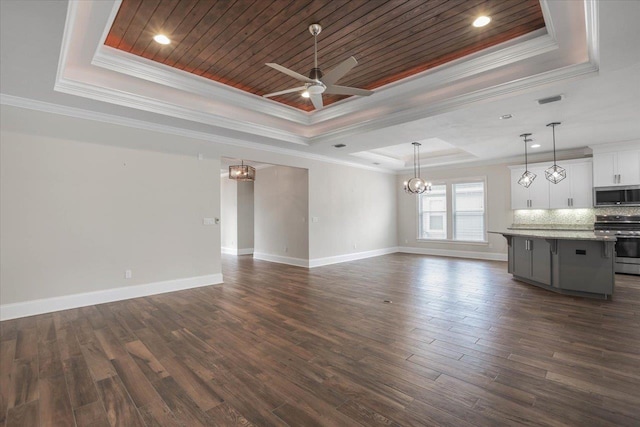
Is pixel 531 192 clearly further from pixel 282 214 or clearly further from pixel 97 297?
pixel 97 297

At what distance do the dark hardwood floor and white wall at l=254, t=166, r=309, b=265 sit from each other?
317cm

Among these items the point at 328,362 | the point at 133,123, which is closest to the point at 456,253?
the point at 328,362

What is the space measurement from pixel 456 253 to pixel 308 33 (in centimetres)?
800

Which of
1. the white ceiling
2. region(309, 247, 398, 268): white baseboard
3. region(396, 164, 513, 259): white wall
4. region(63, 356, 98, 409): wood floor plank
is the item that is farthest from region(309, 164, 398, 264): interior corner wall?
region(63, 356, 98, 409): wood floor plank

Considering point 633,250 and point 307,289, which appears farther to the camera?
point 633,250

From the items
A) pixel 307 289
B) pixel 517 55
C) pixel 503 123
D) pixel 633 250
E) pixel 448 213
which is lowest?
pixel 307 289

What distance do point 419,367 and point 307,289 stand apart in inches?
116

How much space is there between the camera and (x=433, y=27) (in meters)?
3.26

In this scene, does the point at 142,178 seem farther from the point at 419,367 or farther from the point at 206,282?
the point at 419,367

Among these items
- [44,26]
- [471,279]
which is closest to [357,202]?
[471,279]

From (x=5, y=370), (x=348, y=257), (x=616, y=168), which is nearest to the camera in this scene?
(x=5, y=370)

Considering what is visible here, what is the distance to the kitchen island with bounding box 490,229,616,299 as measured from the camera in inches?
173

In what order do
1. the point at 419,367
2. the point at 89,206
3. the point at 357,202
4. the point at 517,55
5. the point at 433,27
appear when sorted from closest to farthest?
the point at 419,367 < the point at 433,27 < the point at 517,55 < the point at 89,206 < the point at 357,202

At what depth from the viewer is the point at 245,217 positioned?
10.5 meters
